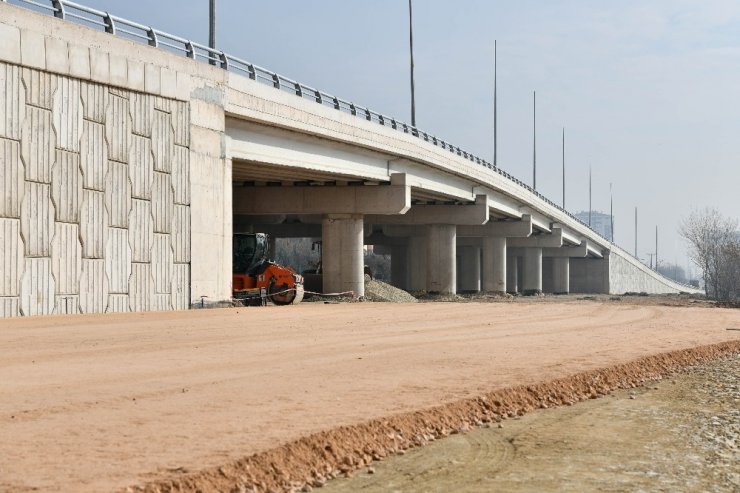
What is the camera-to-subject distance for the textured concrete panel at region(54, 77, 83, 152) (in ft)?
90.0

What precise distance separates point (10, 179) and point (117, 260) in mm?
4643

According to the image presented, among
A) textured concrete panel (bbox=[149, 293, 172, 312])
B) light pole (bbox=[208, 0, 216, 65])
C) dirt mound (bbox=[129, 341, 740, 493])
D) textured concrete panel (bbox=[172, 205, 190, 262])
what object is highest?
light pole (bbox=[208, 0, 216, 65])

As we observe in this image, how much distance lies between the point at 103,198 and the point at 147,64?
447 centimetres

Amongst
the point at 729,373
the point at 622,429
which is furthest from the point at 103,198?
the point at 622,429

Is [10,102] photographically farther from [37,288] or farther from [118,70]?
[37,288]

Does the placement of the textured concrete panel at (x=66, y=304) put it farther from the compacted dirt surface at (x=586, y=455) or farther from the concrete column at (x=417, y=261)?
the concrete column at (x=417, y=261)

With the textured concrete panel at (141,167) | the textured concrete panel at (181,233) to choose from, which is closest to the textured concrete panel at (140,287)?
the textured concrete panel at (181,233)

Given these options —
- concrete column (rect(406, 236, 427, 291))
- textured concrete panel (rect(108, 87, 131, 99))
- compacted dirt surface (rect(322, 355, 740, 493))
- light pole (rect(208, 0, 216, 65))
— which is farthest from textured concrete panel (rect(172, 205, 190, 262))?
concrete column (rect(406, 236, 427, 291))

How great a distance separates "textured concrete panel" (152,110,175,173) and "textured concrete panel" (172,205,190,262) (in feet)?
4.51

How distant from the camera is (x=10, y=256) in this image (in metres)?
25.9

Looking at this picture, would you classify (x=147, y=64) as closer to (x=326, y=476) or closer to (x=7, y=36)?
(x=7, y=36)

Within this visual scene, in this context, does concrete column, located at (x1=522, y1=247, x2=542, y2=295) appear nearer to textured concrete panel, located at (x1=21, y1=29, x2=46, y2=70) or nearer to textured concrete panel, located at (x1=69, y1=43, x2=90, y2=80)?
textured concrete panel, located at (x1=69, y1=43, x2=90, y2=80)

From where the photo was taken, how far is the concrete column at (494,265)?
84.4 metres

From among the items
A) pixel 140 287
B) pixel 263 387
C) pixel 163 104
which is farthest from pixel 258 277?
pixel 263 387
